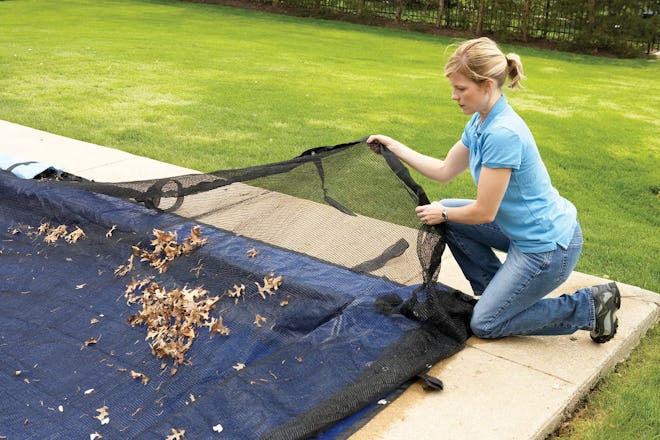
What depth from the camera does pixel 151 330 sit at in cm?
330

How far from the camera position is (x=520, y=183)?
2967 millimetres

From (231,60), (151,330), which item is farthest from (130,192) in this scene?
(231,60)

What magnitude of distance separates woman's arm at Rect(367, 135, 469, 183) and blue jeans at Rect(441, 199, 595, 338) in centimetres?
14

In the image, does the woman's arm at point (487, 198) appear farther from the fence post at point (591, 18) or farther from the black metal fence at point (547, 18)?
the fence post at point (591, 18)

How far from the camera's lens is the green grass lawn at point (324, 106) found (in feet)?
17.6

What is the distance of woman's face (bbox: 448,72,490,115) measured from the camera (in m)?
2.91

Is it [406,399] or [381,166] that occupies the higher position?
[381,166]

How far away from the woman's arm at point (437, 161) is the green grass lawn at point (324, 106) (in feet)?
3.80

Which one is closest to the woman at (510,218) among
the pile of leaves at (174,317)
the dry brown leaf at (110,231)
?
the pile of leaves at (174,317)

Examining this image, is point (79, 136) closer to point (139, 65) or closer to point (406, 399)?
point (139, 65)

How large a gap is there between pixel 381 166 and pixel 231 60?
8755mm

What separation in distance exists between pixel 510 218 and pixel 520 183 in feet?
0.53

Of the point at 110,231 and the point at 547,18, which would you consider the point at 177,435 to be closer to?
the point at 110,231

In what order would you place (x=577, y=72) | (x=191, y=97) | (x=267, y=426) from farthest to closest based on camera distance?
(x=577, y=72) → (x=191, y=97) → (x=267, y=426)
